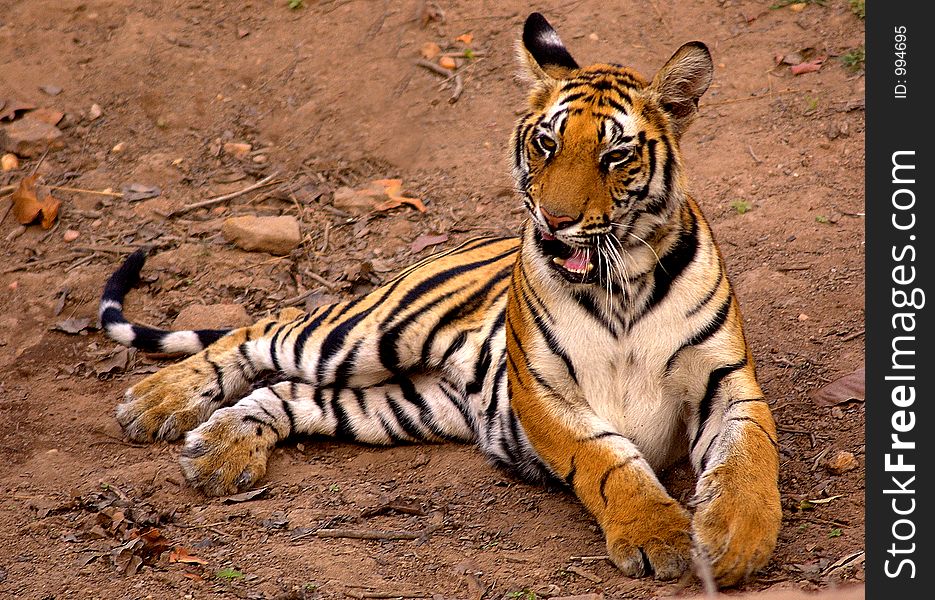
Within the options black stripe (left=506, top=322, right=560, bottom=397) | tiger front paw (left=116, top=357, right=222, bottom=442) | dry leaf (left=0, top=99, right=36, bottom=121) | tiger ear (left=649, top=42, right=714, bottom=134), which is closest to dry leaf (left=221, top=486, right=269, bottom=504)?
tiger front paw (left=116, top=357, right=222, bottom=442)

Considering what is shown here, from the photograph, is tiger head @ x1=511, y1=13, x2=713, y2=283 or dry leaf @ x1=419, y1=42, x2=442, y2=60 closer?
tiger head @ x1=511, y1=13, x2=713, y2=283

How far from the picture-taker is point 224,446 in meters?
4.41

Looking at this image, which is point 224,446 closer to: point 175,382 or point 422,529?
point 175,382

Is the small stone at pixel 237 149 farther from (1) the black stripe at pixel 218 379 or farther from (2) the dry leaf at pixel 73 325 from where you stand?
(1) the black stripe at pixel 218 379

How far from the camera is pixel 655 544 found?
3.36m

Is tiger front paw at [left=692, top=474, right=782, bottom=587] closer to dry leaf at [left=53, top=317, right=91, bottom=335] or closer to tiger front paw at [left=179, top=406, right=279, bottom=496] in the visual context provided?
tiger front paw at [left=179, top=406, right=279, bottom=496]

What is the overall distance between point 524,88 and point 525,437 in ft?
11.0

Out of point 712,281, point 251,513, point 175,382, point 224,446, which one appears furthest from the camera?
point 175,382

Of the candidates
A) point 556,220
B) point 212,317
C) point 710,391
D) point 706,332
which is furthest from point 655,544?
point 212,317

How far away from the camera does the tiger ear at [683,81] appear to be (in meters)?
3.60

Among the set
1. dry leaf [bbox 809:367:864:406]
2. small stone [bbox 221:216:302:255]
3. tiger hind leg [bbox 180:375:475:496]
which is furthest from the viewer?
small stone [bbox 221:216:302:255]

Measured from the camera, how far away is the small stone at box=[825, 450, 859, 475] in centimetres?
385

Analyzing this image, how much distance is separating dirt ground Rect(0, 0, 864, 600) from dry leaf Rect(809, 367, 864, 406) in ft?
0.13
